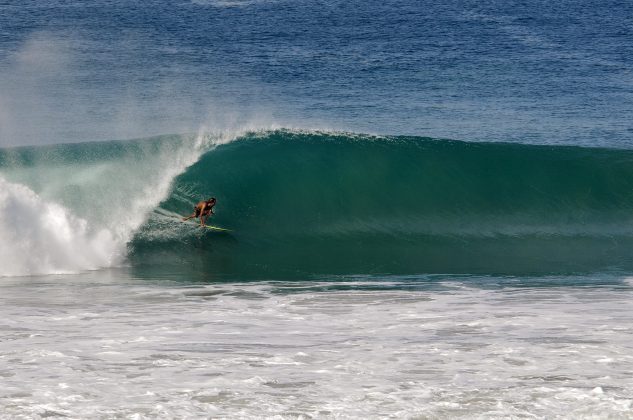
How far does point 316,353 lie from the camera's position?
8.94 metres

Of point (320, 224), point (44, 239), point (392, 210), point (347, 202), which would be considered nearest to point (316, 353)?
point (44, 239)

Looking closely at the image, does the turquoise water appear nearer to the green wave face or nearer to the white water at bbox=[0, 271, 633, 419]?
the green wave face

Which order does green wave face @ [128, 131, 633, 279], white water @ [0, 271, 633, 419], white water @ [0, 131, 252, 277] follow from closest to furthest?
white water @ [0, 271, 633, 419] → white water @ [0, 131, 252, 277] → green wave face @ [128, 131, 633, 279]

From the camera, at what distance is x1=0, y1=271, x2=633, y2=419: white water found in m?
7.62

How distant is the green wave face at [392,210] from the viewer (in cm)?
1449

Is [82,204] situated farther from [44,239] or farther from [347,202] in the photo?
[347,202]

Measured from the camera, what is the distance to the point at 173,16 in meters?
40.3

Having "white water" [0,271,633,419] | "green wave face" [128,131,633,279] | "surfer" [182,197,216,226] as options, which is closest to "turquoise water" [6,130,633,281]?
"green wave face" [128,131,633,279]

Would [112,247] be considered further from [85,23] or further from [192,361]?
[85,23]

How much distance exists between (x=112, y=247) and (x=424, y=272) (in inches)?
180

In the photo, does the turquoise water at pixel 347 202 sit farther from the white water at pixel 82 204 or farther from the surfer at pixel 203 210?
A: the surfer at pixel 203 210

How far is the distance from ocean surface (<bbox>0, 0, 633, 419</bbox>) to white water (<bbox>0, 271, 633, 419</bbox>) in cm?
3

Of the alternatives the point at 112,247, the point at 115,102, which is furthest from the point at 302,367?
the point at 115,102

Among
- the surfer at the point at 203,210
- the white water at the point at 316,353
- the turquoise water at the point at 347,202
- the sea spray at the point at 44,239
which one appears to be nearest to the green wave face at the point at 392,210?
the turquoise water at the point at 347,202
